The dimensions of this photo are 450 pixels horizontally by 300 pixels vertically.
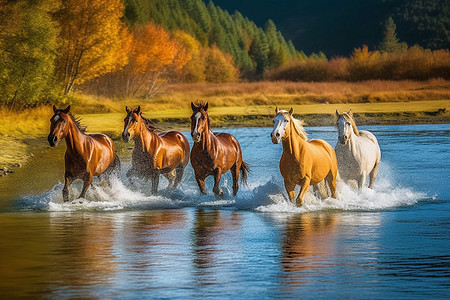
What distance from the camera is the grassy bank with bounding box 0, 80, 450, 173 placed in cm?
3462

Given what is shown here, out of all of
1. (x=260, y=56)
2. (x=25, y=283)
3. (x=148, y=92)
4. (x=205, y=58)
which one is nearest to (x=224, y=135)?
(x=25, y=283)

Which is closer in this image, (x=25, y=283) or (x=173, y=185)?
(x=25, y=283)

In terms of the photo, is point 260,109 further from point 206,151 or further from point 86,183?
point 86,183

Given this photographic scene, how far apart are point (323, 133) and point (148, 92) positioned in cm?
4663

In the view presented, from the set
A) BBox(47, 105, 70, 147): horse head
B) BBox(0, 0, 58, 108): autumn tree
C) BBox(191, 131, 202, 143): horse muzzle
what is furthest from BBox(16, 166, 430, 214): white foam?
BBox(0, 0, 58, 108): autumn tree

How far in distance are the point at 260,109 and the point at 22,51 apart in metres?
21.3

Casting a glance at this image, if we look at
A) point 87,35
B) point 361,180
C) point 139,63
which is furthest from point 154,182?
point 139,63

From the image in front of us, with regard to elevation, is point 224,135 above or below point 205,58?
below

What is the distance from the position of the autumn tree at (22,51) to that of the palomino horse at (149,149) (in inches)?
752

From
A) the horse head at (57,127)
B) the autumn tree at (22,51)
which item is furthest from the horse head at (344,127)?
the autumn tree at (22,51)

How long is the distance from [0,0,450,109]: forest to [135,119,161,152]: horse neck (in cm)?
1984

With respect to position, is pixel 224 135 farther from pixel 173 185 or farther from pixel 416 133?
pixel 416 133

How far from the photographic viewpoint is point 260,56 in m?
161

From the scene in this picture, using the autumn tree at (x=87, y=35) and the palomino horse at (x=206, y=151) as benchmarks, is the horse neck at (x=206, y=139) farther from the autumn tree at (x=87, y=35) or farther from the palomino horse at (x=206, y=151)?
the autumn tree at (x=87, y=35)
